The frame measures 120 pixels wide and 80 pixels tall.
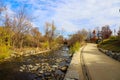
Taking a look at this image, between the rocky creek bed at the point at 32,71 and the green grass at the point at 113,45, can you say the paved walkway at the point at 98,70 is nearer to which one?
the rocky creek bed at the point at 32,71

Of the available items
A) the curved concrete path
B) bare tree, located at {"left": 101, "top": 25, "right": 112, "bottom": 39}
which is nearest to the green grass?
the curved concrete path

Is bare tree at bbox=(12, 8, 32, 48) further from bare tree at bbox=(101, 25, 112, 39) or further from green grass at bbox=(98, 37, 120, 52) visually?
bare tree at bbox=(101, 25, 112, 39)

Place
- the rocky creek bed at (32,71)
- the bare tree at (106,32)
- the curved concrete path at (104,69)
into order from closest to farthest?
the curved concrete path at (104,69) < the rocky creek bed at (32,71) < the bare tree at (106,32)

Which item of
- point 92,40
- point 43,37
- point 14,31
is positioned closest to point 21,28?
point 14,31

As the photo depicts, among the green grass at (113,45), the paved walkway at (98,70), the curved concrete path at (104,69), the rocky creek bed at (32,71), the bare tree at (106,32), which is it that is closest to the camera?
the paved walkway at (98,70)

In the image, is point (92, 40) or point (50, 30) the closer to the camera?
point (50, 30)

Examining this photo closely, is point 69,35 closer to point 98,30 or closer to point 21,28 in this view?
point 21,28

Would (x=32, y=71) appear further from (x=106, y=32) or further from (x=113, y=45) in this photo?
(x=106, y=32)

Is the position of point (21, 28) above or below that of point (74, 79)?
above

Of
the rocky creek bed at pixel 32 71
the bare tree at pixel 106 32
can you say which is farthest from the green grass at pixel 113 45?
the bare tree at pixel 106 32

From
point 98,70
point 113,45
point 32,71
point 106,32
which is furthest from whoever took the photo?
point 106,32

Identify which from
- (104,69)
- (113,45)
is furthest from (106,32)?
(104,69)

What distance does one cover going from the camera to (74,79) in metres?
8.20

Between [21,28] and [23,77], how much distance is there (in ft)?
61.0
